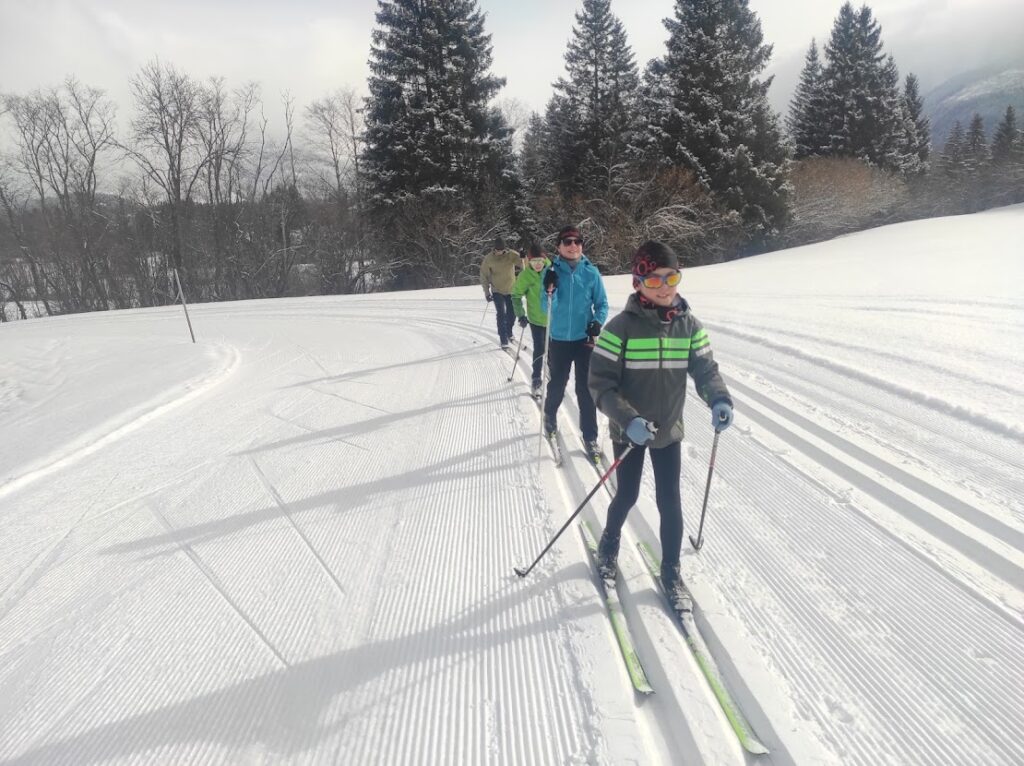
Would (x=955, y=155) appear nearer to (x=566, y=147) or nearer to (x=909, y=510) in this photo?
(x=566, y=147)

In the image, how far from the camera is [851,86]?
1319 inches

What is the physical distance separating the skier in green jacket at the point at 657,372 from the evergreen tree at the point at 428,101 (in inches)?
1026

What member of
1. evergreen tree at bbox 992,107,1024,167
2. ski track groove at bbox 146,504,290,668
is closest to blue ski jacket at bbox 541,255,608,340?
ski track groove at bbox 146,504,290,668

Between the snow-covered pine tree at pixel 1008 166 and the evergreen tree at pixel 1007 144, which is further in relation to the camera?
the evergreen tree at pixel 1007 144

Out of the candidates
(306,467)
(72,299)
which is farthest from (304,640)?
(72,299)

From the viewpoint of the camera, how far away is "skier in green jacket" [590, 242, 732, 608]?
2498 millimetres

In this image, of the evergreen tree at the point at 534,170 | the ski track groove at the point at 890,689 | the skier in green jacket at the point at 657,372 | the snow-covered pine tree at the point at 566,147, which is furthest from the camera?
the evergreen tree at the point at 534,170

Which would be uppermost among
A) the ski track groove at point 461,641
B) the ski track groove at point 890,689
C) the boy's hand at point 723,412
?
the boy's hand at point 723,412

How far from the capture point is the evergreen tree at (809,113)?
3419cm

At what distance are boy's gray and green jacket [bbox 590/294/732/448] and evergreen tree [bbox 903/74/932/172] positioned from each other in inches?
1714

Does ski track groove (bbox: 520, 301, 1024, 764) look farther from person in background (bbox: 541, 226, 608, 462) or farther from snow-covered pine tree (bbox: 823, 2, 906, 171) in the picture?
snow-covered pine tree (bbox: 823, 2, 906, 171)

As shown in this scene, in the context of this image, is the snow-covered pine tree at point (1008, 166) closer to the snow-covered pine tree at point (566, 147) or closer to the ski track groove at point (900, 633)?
the snow-covered pine tree at point (566, 147)

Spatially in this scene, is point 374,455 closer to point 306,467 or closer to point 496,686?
point 306,467

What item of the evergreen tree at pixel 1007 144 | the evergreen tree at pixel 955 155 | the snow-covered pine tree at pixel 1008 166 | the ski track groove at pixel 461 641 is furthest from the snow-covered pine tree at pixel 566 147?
the evergreen tree at pixel 1007 144
